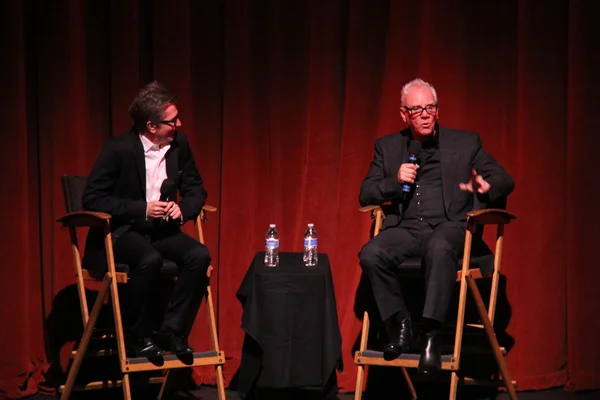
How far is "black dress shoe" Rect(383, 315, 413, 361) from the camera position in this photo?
150 inches

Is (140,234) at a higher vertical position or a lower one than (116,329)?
higher

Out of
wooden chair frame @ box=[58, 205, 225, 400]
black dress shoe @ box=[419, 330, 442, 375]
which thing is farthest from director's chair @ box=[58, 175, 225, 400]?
black dress shoe @ box=[419, 330, 442, 375]

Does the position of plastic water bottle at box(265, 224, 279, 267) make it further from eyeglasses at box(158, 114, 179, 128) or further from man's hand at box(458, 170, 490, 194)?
man's hand at box(458, 170, 490, 194)

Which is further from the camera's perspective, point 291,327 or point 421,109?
point 421,109

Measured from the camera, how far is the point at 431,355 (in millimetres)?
3730

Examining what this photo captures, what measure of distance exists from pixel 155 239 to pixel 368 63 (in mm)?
1455

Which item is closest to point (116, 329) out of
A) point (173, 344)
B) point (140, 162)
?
point (173, 344)

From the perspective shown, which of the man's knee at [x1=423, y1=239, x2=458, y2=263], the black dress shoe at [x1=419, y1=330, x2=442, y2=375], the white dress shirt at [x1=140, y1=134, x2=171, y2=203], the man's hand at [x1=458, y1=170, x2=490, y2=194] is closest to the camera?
the black dress shoe at [x1=419, y1=330, x2=442, y2=375]

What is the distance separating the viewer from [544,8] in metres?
4.48

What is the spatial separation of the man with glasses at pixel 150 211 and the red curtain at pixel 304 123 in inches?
16.3

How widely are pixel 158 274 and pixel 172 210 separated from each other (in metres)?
0.31

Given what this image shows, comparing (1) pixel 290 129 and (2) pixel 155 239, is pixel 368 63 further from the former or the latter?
(2) pixel 155 239

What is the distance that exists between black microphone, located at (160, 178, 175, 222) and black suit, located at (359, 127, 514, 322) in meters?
0.92

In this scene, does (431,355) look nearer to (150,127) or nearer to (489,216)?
(489,216)
